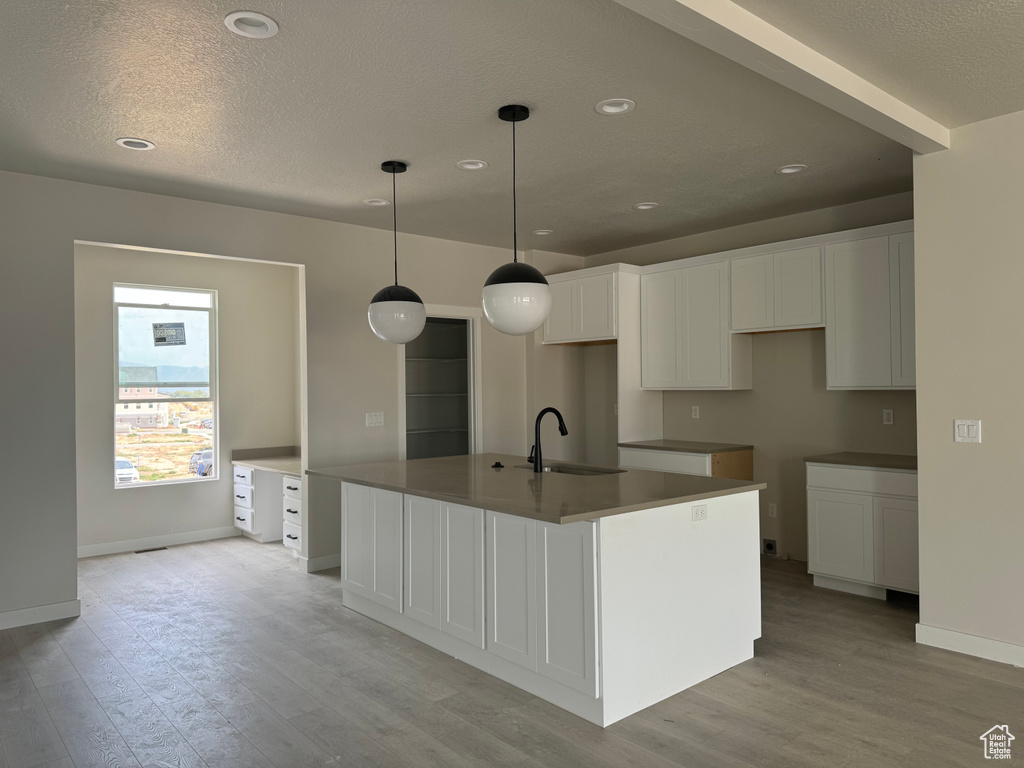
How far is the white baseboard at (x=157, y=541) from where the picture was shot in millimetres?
5941

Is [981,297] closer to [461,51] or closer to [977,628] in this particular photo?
[977,628]

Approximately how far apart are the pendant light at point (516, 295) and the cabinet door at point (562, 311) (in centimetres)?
297

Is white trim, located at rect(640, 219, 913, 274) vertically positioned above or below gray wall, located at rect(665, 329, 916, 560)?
above

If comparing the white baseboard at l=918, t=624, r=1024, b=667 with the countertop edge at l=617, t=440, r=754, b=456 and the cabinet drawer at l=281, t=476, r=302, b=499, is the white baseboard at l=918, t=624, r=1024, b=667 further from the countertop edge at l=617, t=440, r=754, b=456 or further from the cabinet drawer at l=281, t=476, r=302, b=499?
the cabinet drawer at l=281, t=476, r=302, b=499

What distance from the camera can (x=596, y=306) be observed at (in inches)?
238

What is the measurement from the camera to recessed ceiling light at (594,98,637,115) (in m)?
3.15

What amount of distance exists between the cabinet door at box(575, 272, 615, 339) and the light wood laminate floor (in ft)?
8.52

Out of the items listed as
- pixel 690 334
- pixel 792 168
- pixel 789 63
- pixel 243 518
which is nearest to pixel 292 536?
pixel 243 518

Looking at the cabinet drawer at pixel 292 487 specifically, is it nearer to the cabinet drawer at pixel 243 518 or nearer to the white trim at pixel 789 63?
the cabinet drawer at pixel 243 518

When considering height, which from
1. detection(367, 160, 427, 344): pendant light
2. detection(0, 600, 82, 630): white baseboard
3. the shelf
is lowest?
detection(0, 600, 82, 630): white baseboard

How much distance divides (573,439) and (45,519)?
434 cm

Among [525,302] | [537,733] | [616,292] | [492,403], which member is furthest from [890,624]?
[492,403]

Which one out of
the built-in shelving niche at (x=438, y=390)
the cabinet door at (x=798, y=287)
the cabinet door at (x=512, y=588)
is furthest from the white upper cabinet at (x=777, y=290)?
the cabinet door at (x=512, y=588)

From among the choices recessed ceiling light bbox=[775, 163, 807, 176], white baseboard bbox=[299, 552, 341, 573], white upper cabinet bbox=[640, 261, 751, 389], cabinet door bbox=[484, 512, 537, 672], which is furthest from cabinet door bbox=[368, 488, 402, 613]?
recessed ceiling light bbox=[775, 163, 807, 176]
